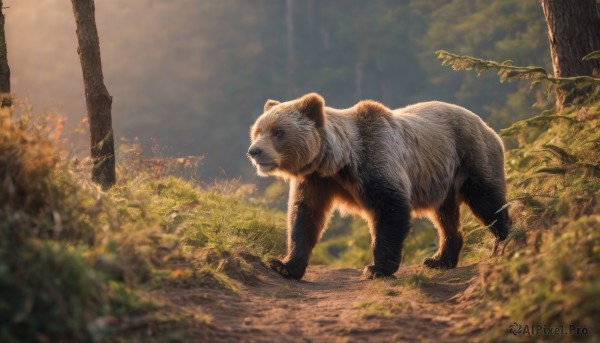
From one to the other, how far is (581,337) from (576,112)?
18.0ft

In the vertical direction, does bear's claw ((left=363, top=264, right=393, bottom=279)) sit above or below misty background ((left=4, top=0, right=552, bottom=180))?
below

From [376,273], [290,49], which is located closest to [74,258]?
[376,273]

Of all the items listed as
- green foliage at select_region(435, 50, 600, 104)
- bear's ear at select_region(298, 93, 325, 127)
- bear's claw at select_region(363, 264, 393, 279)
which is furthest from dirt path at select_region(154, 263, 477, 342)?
green foliage at select_region(435, 50, 600, 104)

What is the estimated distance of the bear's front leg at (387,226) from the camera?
6.45m

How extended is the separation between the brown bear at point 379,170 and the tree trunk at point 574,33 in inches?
63.0

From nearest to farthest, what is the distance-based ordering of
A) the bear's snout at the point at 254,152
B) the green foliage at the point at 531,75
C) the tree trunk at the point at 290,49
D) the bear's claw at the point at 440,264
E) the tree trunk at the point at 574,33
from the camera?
1. the bear's snout at the point at 254,152
2. the green foliage at the point at 531,75
3. the bear's claw at the point at 440,264
4. the tree trunk at the point at 574,33
5. the tree trunk at the point at 290,49

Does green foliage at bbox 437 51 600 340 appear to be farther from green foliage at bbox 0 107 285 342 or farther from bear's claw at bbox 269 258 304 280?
bear's claw at bbox 269 258 304 280

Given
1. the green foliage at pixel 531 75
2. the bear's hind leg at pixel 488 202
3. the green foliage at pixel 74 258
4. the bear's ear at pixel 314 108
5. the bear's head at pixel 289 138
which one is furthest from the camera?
the bear's hind leg at pixel 488 202

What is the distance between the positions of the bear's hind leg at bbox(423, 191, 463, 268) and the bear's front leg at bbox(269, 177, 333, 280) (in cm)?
149

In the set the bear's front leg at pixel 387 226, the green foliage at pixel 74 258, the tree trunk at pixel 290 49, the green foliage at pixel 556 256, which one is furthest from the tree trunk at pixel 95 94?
the tree trunk at pixel 290 49

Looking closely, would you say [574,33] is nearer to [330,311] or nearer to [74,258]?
[330,311]

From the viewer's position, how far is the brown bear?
656cm

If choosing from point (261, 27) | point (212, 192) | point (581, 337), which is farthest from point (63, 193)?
point (261, 27)

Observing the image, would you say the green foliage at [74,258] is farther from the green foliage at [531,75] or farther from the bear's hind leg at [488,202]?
the green foliage at [531,75]
